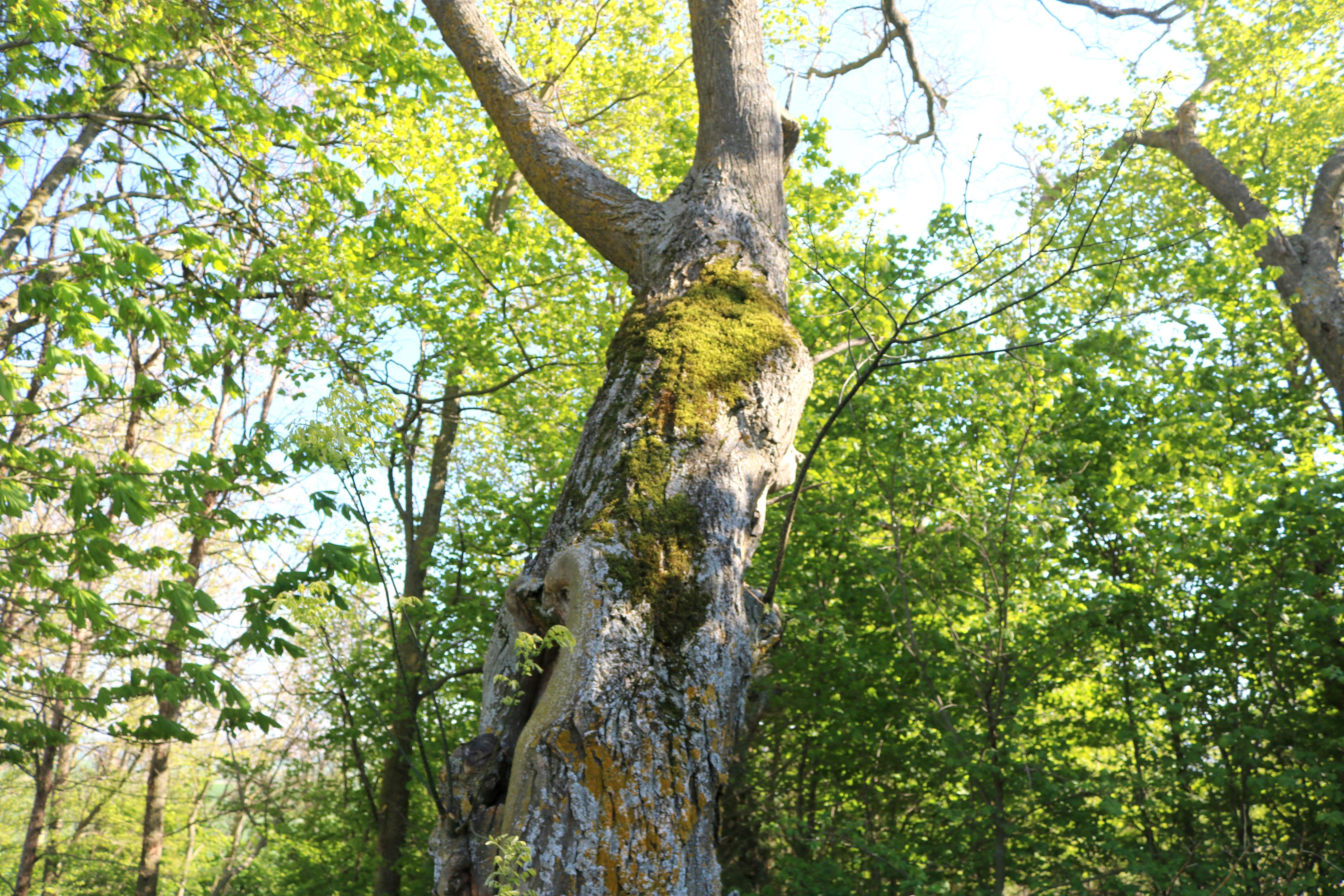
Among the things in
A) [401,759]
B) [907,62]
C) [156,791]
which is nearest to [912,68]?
[907,62]

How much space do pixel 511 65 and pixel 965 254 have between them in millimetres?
5249

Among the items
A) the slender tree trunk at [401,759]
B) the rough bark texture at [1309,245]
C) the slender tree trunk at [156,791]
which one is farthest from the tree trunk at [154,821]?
the rough bark texture at [1309,245]

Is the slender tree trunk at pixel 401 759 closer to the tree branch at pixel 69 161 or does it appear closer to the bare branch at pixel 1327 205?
the tree branch at pixel 69 161

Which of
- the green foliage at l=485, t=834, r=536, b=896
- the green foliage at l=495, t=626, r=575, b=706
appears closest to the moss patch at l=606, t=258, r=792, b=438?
the green foliage at l=495, t=626, r=575, b=706

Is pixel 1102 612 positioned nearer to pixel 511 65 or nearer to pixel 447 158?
pixel 511 65

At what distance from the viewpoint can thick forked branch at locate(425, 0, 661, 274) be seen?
12.8 feet

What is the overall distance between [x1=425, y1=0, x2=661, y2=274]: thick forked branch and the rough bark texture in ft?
22.5

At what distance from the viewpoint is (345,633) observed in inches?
377

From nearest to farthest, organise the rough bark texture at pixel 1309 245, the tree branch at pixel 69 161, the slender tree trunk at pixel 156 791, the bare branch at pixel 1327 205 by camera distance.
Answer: the tree branch at pixel 69 161 → the rough bark texture at pixel 1309 245 → the bare branch at pixel 1327 205 → the slender tree trunk at pixel 156 791

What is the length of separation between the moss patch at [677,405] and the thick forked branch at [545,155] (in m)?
0.66

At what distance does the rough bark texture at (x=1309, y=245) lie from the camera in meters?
8.30

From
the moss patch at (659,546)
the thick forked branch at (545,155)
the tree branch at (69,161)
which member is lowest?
the moss patch at (659,546)

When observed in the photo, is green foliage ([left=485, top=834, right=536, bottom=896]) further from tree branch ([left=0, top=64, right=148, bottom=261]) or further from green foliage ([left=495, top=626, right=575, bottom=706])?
tree branch ([left=0, top=64, right=148, bottom=261])

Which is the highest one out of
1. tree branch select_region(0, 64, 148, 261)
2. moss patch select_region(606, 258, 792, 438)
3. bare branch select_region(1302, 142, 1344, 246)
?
bare branch select_region(1302, 142, 1344, 246)
